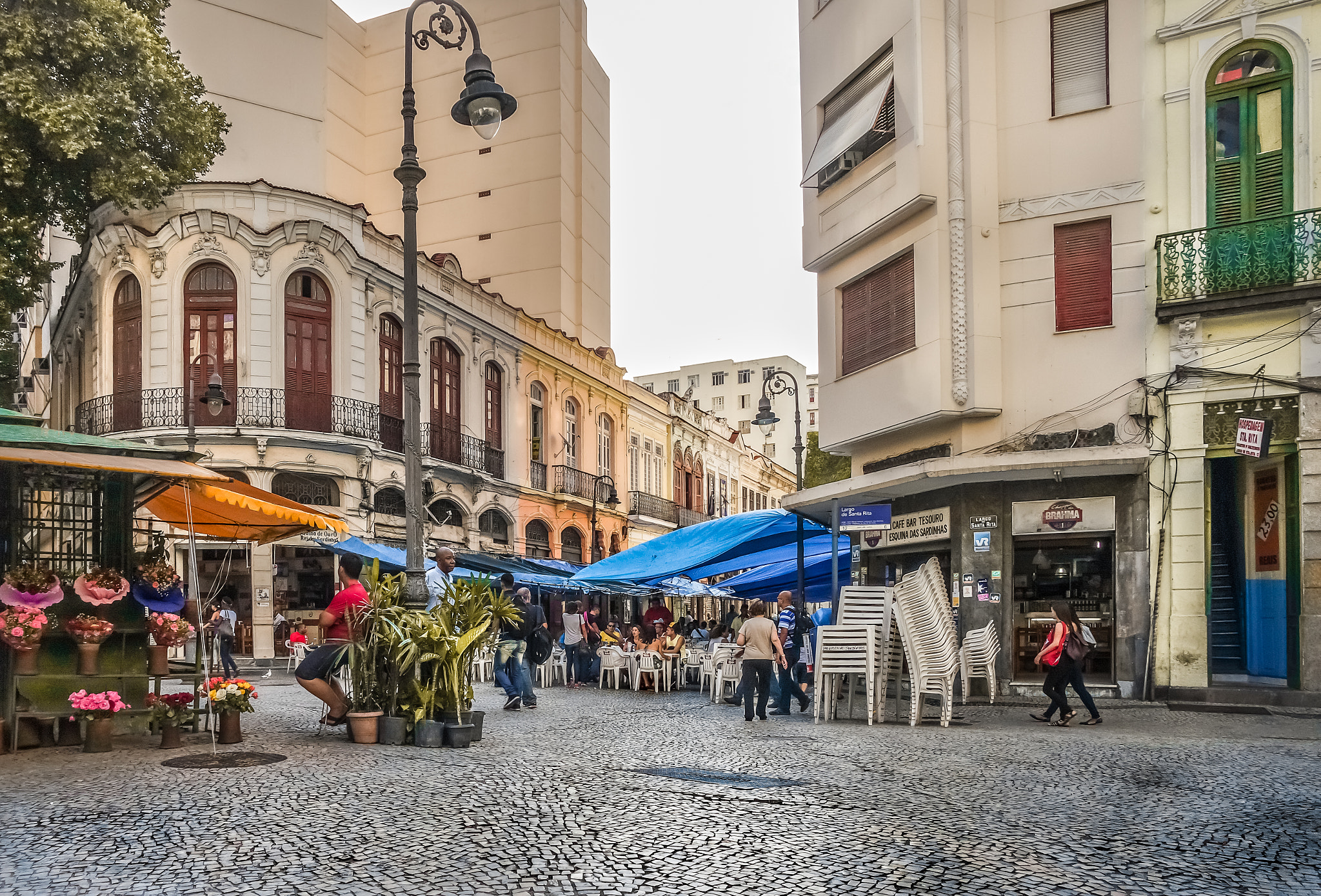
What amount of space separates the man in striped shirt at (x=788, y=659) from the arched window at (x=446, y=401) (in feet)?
48.5

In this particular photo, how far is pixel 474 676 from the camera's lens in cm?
Answer: 2247

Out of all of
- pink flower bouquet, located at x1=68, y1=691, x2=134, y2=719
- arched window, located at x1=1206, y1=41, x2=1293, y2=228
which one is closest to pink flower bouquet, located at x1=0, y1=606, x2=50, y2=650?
pink flower bouquet, located at x1=68, y1=691, x2=134, y2=719

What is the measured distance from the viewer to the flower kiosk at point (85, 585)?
30.9 ft

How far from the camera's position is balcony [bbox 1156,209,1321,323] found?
576 inches

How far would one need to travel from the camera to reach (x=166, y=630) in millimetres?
10406

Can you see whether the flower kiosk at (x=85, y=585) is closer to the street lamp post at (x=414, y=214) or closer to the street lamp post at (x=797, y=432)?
the street lamp post at (x=414, y=214)

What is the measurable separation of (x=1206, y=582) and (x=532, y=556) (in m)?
23.2

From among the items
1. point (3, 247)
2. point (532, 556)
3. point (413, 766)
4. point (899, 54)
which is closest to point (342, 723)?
point (413, 766)

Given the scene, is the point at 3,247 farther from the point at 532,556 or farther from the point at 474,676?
the point at 532,556

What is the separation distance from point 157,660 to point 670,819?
5761mm

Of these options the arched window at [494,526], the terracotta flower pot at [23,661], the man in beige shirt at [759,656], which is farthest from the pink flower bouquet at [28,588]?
the arched window at [494,526]

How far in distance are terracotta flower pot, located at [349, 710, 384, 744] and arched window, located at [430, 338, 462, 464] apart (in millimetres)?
19950

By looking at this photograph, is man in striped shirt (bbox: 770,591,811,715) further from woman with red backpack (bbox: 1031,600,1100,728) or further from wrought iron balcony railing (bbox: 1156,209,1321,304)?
wrought iron balcony railing (bbox: 1156,209,1321,304)

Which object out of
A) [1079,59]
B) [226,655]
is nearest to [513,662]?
[226,655]
